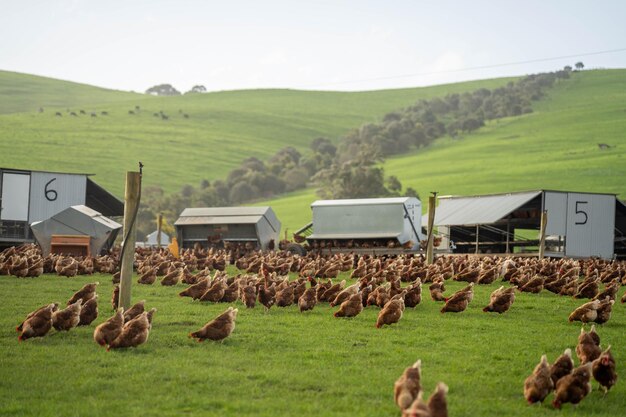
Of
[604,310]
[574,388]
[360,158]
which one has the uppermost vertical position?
[360,158]

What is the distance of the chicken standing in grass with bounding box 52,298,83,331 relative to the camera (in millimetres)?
16688

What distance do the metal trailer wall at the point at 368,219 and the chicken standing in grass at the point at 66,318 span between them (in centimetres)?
3572

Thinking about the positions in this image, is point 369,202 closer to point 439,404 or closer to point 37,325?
point 37,325

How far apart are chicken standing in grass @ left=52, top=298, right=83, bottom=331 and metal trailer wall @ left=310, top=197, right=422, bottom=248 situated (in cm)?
3572

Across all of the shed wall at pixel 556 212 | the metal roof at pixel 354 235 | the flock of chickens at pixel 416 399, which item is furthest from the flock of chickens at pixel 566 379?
the shed wall at pixel 556 212

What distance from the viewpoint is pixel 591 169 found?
102375mm

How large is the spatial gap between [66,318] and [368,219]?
122 ft

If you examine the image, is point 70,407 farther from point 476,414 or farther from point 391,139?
point 391,139

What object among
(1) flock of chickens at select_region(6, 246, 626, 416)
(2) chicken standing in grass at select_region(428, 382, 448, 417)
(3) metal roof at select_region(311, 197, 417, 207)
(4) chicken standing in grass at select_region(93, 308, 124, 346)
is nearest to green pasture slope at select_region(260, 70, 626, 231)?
(3) metal roof at select_region(311, 197, 417, 207)

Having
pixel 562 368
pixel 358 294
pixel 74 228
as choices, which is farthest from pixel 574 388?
pixel 74 228

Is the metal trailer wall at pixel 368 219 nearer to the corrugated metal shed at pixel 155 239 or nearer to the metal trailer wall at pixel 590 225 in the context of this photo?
the metal trailer wall at pixel 590 225

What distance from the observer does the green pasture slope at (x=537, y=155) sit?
100562 mm

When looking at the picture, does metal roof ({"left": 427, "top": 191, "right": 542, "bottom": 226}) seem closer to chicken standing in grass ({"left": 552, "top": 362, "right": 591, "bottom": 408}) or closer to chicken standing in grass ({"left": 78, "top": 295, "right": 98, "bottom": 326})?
chicken standing in grass ({"left": 78, "top": 295, "right": 98, "bottom": 326})

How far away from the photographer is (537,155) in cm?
11831
